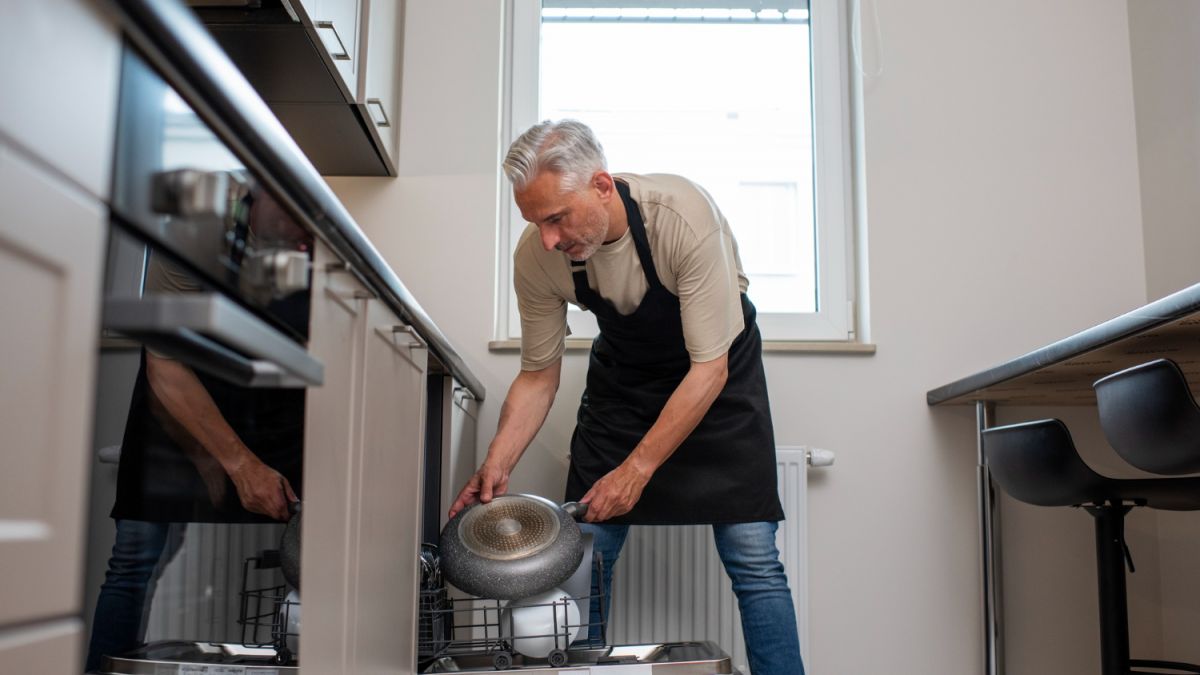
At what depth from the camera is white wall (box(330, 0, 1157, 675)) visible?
2.48 m

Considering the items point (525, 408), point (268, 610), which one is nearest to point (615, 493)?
point (525, 408)

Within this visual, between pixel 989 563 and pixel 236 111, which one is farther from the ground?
pixel 236 111

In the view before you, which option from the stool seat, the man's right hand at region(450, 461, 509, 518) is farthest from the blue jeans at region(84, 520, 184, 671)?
the stool seat

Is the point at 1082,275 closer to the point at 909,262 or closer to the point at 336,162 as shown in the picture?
the point at 909,262

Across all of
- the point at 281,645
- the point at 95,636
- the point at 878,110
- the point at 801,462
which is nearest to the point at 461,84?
the point at 878,110

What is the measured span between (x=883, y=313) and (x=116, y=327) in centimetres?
218

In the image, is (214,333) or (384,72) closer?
(214,333)

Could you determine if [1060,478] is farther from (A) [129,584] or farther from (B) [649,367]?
(A) [129,584]

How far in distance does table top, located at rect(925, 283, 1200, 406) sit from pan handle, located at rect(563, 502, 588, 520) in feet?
2.64

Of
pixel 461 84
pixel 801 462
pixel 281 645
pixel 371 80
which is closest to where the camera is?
pixel 281 645

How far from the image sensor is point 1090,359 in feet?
5.89

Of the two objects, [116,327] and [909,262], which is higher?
[909,262]

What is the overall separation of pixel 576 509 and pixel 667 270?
461 mm

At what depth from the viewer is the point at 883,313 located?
255 cm
